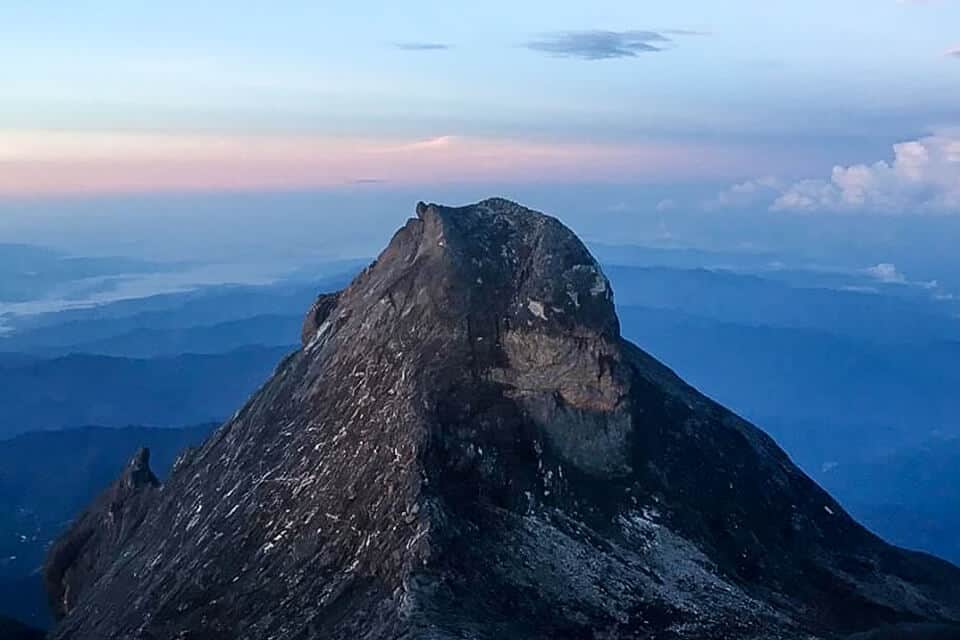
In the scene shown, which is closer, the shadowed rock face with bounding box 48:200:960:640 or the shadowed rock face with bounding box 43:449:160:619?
the shadowed rock face with bounding box 48:200:960:640

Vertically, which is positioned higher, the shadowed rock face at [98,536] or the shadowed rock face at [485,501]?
the shadowed rock face at [485,501]

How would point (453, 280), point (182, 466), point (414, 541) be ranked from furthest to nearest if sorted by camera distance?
1. point (182, 466)
2. point (453, 280)
3. point (414, 541)

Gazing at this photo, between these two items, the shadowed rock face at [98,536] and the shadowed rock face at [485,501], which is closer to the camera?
the shadowed rock face at [485,501]

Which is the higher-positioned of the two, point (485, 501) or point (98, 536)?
point (485, 501)

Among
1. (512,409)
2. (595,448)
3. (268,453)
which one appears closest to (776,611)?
(595,448)

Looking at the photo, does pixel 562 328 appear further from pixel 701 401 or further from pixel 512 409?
pixel 701 401

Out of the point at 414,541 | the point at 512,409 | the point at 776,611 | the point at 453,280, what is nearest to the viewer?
the point at 414,541

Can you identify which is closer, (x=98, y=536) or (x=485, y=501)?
(x=485, y=501)

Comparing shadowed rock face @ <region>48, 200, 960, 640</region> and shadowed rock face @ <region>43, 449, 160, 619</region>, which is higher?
shadowed rock face @ <region>48, 200, 960, 640</region>
